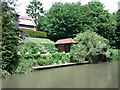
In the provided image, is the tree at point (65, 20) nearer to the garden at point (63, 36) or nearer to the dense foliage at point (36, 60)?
the garden at point (63, 36)

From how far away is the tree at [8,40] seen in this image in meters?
7.45

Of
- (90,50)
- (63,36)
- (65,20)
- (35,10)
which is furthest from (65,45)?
(35,10)

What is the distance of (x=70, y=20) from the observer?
2228 centimetres

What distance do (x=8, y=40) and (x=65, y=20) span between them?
15841 millimetres

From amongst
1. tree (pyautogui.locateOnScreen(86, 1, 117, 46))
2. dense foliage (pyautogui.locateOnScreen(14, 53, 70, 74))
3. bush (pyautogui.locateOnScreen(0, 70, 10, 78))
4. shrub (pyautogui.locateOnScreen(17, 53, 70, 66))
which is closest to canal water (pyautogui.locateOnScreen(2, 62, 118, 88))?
bush (pyautogui.locateOnScreen(0, 70, 10, 78))

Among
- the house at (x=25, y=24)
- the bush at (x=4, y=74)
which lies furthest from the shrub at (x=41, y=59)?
the house at (x=25, y=24)

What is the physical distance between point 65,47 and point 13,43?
38.2ft

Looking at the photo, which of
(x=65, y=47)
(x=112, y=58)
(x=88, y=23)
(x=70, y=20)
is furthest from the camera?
(x=88, y=23)

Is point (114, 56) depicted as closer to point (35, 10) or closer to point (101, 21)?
point (101, 21)

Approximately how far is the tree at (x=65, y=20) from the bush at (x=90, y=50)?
26.5ft

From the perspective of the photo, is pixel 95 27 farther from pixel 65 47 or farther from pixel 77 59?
pixel 77 59

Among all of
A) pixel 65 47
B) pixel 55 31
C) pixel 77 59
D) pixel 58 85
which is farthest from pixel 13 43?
pixel 55 31

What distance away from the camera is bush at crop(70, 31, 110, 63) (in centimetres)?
1338

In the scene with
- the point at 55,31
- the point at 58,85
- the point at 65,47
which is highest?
the point at 55,31
